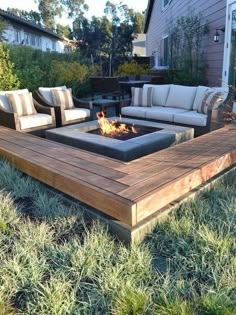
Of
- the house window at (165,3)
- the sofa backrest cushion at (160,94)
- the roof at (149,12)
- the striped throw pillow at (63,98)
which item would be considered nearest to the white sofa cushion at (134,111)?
the sofa backrest cushion at (160,94)

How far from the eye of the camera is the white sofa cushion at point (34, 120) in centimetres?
506

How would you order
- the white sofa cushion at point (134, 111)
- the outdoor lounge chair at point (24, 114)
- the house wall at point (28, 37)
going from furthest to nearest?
the house wall at point (28, 37) < the white sofa cushion at point (134, 111) < the outdoor lounge chair at point (24, 114)

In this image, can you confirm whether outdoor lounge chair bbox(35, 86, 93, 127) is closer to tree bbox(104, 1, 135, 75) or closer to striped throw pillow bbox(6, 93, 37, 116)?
striped throw pillow bbox(6, 93, 37, 116)

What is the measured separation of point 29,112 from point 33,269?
13.0 ft

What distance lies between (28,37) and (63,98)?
1618 centimetres

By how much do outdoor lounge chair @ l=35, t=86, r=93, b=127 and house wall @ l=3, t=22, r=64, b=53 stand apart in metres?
8.53

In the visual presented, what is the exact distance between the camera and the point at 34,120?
5203 millimetres

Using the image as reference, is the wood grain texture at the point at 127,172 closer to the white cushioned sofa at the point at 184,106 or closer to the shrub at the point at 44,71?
the white cushioned sofa at the point at 184,106

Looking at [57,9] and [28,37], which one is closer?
[28,37]

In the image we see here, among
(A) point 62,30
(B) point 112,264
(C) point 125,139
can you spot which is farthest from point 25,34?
(A) point 62,30

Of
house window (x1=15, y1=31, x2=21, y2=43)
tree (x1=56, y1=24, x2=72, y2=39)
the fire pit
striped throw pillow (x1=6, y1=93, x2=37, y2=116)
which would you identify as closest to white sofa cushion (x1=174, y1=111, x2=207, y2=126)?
the fire pit

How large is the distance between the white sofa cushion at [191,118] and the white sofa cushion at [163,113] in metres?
0.15

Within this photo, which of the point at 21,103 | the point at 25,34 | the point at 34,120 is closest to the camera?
the point at 34,120

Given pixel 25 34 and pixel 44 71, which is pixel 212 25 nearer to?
pixel 44 71
